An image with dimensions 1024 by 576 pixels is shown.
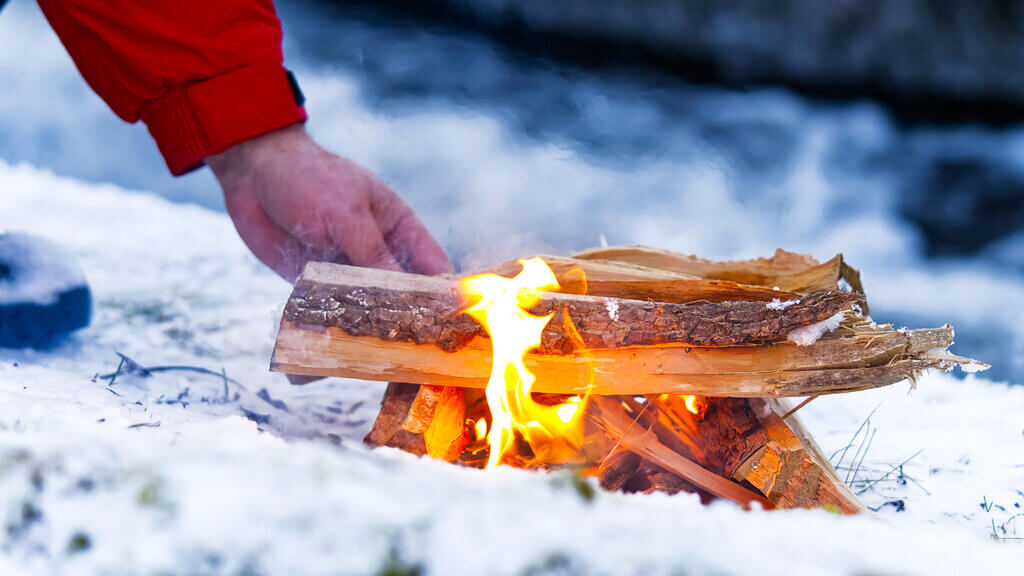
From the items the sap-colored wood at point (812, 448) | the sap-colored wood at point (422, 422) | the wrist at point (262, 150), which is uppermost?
the sap-colored wood at point (812, 448)

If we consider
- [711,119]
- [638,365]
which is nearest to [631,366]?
[638,365]

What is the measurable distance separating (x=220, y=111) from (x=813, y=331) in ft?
5.01

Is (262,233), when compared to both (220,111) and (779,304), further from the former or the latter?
(779,304)

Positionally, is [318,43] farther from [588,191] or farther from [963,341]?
[963,341]

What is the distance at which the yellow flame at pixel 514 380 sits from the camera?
4.10 feet

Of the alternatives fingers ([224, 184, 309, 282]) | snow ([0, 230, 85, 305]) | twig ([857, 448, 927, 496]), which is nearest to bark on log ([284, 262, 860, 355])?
twig ([857, 448, 927, 496])

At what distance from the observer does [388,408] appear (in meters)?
1.32

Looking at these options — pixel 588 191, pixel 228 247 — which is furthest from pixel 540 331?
pixel 228 247

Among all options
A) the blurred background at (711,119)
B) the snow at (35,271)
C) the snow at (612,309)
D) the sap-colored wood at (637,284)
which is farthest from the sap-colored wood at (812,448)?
the snow at (35,271)

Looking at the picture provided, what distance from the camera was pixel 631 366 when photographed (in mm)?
1266

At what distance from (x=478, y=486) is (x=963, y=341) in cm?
256

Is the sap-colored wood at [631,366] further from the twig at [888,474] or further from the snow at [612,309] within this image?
the twig at [888,474]

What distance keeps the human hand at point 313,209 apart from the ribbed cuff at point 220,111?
0.05 meters

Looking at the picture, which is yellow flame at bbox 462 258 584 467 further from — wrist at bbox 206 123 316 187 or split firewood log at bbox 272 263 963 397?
wrist at bbox 206 123 316 187
